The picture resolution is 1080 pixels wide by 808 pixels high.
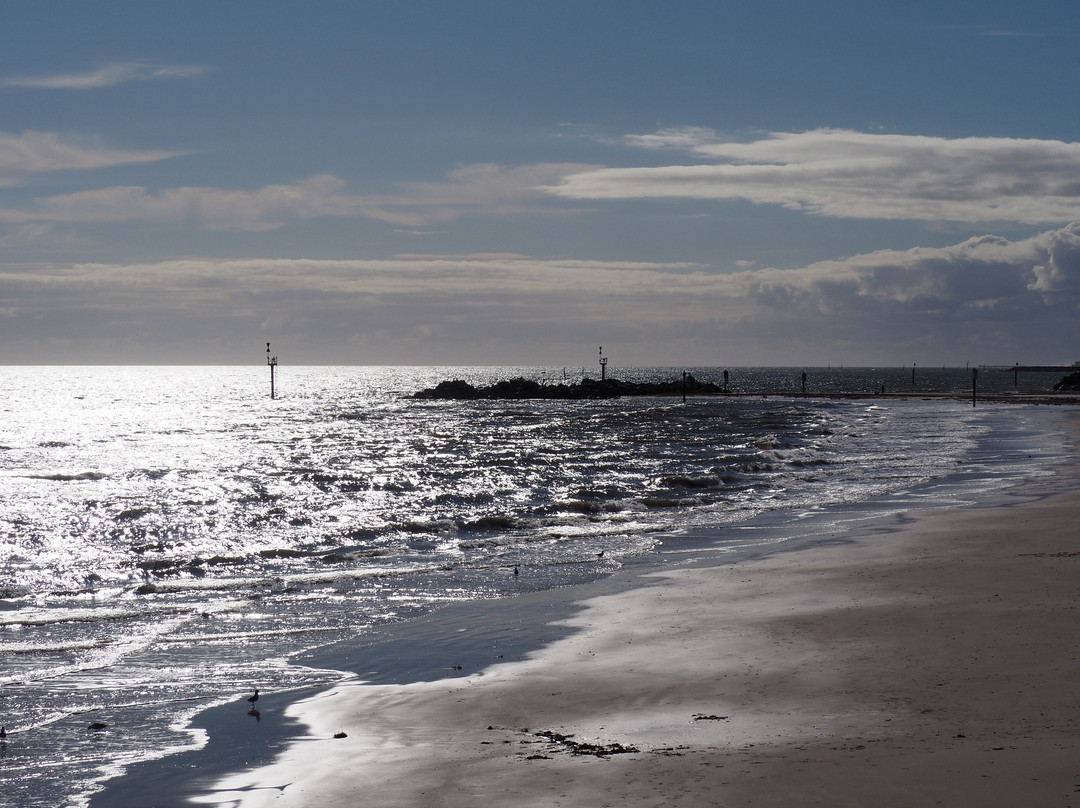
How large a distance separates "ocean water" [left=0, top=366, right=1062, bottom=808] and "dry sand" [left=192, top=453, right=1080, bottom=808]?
68.3 inches

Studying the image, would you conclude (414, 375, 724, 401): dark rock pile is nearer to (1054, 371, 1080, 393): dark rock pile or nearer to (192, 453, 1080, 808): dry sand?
(1054, 371, 1080, 393): dark rock pile

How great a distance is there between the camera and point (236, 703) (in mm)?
8805

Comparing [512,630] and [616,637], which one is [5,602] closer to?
[512,630]

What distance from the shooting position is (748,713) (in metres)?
7.79


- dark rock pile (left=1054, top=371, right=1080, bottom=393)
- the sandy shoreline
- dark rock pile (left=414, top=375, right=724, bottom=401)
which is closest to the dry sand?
the sandy shoreline

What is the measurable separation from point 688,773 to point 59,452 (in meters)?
49.2

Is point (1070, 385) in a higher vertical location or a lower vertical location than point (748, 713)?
higher

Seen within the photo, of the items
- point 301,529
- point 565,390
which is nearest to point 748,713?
point 301,529

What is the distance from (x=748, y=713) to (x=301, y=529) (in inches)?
624

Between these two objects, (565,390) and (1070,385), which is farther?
(565,390)

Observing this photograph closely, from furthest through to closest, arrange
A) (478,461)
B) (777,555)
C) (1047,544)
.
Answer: (478,461)
(777,555)
(1047,544)

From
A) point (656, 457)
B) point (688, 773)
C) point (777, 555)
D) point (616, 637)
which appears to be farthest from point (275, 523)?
point (656, 457)

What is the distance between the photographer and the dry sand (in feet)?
20.1

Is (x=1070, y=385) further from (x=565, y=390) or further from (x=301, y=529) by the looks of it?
(x=301, y=529)
